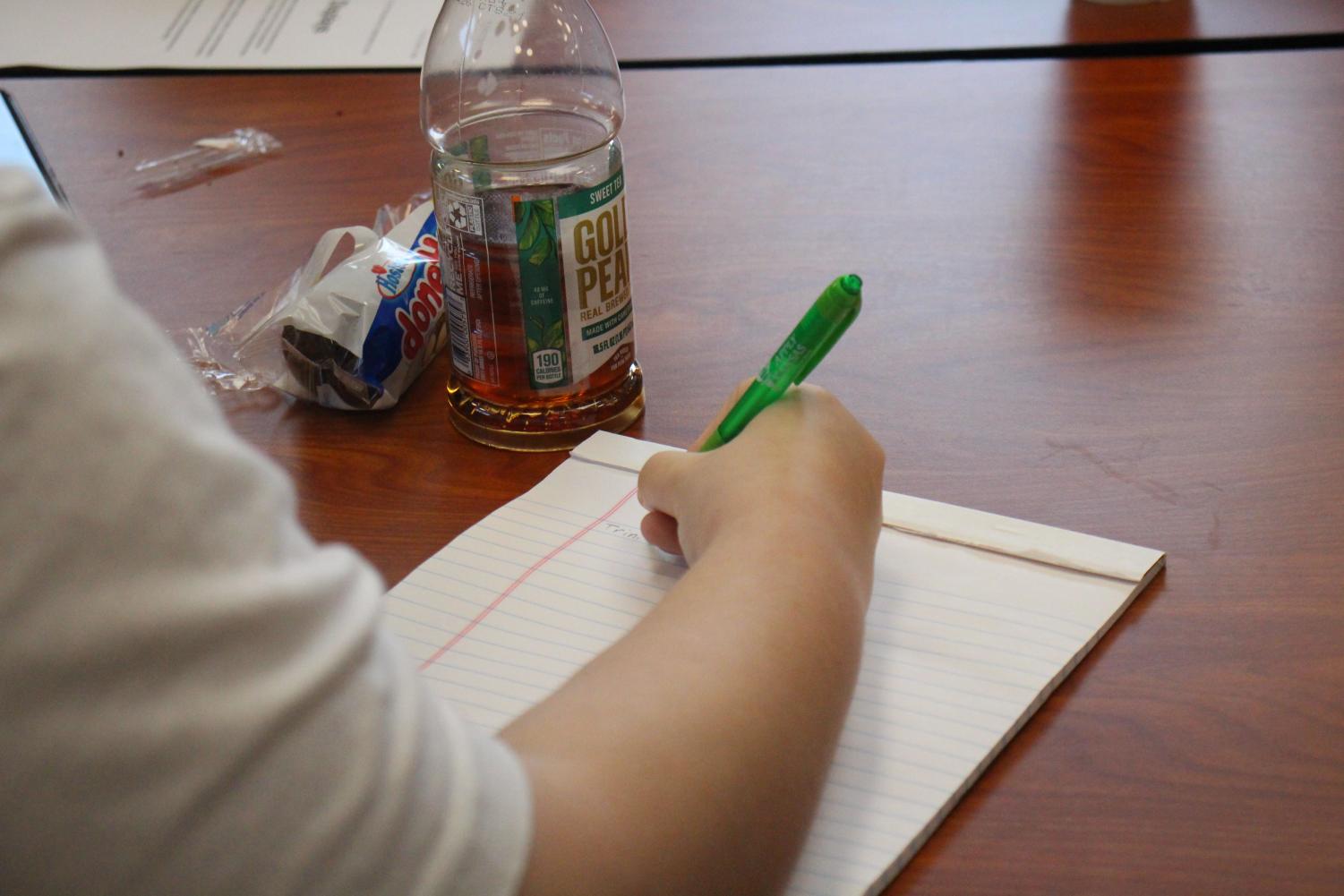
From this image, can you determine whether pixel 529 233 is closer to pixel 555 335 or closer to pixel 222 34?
pixel 555 335

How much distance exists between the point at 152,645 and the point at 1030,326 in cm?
60

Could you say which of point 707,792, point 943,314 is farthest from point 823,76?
point 707,792

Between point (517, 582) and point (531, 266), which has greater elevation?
point (531, 266)

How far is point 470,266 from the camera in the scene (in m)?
0.68

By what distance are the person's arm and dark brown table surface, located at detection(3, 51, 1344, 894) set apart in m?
0.07

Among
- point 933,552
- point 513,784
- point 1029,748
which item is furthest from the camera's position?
point 933,552

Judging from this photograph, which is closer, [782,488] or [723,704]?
[723,704]

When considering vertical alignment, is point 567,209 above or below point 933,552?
above

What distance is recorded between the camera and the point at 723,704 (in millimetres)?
455

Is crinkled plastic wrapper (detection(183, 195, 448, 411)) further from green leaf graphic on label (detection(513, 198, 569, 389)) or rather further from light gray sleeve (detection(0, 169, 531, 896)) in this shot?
light gray sleeve (detection(0, 169, 531, 896))

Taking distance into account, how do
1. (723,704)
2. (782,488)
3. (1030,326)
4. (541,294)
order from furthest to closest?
Result: (1030,326)
(541,294)
(782,488)
(723,704)

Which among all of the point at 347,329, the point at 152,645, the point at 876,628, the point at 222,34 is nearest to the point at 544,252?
the point at 347,329

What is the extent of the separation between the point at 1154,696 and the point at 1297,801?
0.07m

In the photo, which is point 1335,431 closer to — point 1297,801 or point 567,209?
point 1297,801
